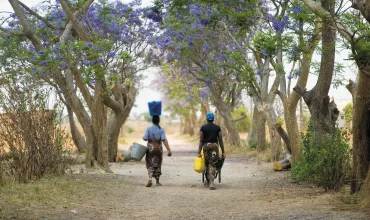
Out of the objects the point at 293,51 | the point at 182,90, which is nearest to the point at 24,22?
the point at 293,51

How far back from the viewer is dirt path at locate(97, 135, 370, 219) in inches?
430

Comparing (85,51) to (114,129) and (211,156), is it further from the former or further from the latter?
(114,129)

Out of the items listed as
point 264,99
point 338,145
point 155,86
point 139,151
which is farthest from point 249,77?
point 155,86

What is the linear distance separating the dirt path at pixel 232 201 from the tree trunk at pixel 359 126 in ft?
1.96

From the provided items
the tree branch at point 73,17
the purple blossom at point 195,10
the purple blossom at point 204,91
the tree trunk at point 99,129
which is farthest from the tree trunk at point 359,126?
the purple blossom at point 204,91

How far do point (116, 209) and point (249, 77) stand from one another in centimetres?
1339

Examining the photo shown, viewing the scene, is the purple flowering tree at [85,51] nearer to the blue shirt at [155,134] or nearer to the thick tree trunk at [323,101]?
the blue shirt at [155,134]

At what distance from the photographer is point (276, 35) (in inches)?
618

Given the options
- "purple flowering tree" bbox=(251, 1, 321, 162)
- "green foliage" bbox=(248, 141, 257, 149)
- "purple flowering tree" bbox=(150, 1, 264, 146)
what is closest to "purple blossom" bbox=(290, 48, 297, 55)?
"purple flowering tree" bbox=(251, 1, 321, 162)

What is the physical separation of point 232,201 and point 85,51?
6.85 metres

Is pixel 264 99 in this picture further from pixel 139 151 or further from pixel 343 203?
pixel 343 203

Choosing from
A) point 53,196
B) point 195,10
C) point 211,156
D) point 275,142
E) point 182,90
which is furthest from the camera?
point 182,90

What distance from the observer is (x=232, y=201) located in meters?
13.3

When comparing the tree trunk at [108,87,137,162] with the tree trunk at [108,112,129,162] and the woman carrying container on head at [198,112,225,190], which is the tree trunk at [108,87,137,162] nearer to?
the tree trunk at [108,112,129,162]
